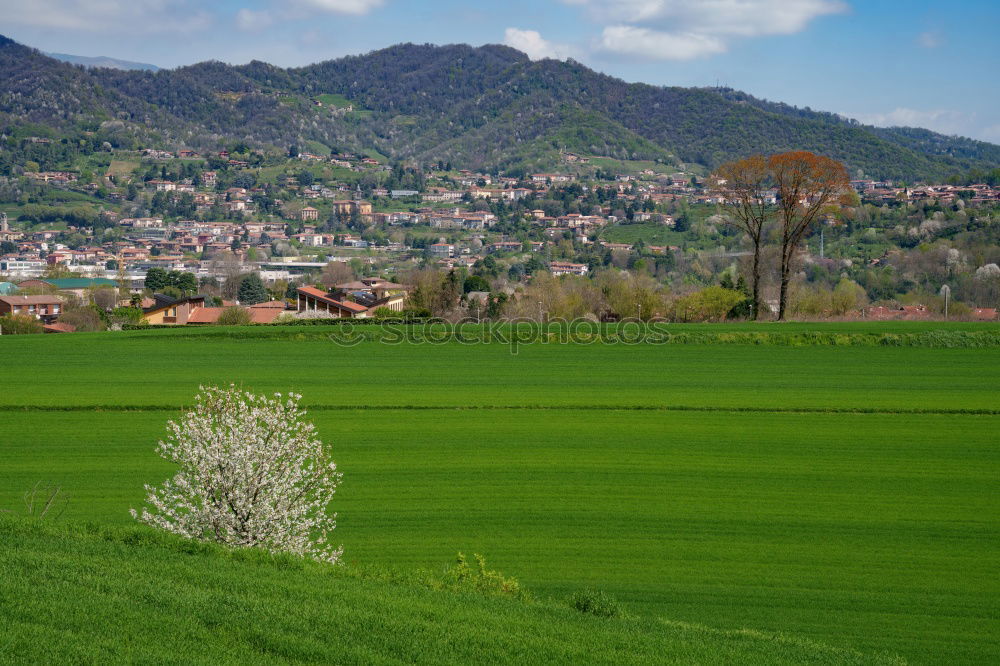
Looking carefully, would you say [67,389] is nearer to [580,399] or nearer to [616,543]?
[580,399]

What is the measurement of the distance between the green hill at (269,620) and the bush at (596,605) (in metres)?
0.19

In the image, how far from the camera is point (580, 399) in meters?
25.4

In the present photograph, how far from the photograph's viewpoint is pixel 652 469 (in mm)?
17266

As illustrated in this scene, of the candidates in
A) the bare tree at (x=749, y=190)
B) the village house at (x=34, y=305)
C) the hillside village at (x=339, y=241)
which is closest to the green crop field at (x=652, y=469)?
the bare tree at (x=749, y=190)

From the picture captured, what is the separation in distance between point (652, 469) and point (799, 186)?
3253 cm

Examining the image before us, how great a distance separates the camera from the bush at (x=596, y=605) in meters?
9.28

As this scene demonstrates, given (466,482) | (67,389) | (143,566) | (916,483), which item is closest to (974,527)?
(916,483)

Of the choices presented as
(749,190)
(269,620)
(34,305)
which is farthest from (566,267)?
(269,620)

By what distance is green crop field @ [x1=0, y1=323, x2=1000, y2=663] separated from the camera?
37.2 ft

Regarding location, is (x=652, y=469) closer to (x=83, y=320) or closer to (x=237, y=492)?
(x=237, y=492)

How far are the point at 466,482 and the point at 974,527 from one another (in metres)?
8.05

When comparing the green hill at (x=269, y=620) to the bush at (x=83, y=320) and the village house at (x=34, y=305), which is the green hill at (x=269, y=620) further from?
the village house at (x=34, y=305)

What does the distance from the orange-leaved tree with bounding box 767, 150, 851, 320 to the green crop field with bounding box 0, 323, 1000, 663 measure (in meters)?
12.8

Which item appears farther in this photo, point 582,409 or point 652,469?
point 582,409
